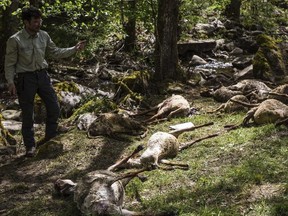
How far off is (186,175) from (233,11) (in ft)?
57.3

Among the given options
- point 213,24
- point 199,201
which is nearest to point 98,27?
point 199,201

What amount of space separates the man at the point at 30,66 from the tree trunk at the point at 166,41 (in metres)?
4.42

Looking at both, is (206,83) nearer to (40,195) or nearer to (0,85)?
(0,85)

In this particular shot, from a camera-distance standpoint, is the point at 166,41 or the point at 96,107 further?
the point at 166,41

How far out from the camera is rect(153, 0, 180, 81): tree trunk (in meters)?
11.0

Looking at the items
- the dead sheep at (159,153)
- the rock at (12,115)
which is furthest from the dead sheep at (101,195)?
the rock at (12,115)

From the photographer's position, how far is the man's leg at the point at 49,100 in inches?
282

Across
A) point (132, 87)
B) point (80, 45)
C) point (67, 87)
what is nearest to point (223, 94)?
point (132, 87)

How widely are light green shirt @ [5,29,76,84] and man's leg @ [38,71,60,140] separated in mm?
215

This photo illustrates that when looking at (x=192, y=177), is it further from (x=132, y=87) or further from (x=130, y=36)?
(x=130, y=36)

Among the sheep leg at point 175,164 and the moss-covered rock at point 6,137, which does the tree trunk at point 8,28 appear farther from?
the sheep leg at point 175,164

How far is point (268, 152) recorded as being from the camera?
6.07 meters

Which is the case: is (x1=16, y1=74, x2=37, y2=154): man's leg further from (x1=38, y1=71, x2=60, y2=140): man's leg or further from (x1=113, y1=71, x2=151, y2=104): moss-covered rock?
(x1=113, y1=71, x2=151, y2=104): moss-covered rock

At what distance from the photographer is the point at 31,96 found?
706cm
